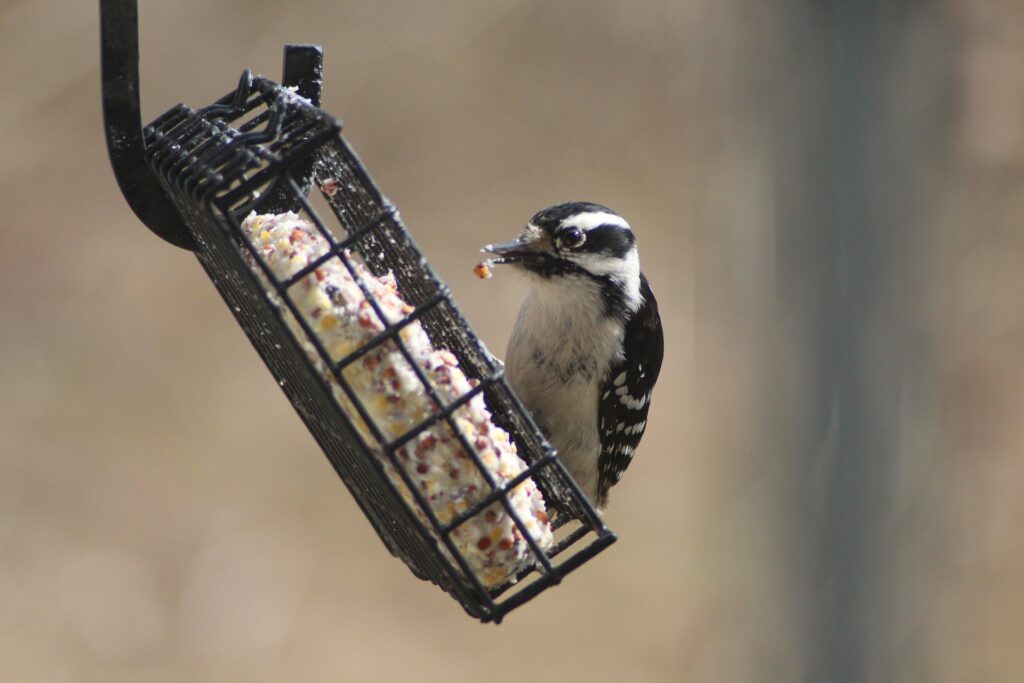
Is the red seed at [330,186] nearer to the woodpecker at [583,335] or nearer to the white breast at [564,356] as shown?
the woodpecker at [583,335]

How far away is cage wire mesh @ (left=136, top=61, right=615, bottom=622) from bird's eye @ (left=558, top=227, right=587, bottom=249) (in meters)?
0.63

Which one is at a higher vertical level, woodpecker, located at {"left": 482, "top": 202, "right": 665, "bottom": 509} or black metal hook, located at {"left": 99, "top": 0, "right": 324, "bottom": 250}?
black metal hook, located at {"left": 99, "top": 0, "right": 324, "bottom": 250}

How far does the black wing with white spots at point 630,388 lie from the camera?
3664 mm

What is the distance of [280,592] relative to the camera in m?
7.32

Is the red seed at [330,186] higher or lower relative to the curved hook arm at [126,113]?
lower

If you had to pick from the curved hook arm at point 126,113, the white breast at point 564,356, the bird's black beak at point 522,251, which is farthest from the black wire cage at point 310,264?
the white breast at point 564,356

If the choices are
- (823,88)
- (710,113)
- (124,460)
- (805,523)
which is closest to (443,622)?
(124,460)

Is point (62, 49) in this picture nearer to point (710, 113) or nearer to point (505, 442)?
point (710, 113)

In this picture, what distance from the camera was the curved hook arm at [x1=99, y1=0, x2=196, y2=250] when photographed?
7.96 feet

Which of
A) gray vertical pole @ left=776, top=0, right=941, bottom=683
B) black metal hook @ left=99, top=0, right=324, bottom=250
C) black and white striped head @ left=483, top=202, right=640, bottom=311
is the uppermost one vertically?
black metal hook @ left=99, top=0, right=324, bottom=250

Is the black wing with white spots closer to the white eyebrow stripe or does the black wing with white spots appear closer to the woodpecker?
the woodpecker

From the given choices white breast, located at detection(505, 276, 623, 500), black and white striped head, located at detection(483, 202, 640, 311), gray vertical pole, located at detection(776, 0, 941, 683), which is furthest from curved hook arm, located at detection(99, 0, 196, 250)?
gray vertical pole, located at detection(776, 0, 941, 683)

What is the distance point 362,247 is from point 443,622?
15.6 feet

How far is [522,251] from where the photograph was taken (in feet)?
11.0
